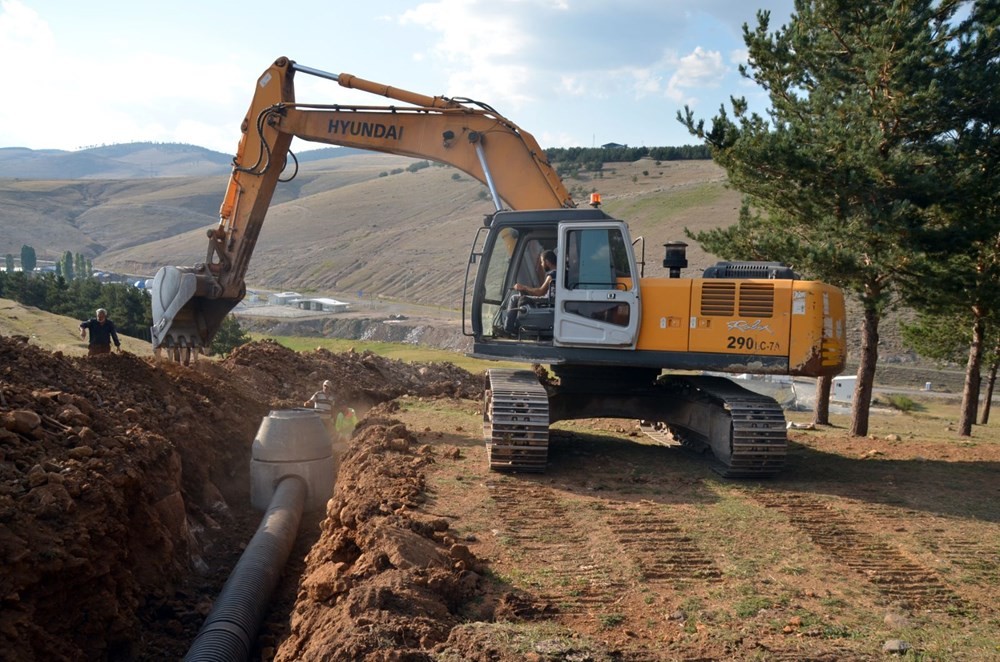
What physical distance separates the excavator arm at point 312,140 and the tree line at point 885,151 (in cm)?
425

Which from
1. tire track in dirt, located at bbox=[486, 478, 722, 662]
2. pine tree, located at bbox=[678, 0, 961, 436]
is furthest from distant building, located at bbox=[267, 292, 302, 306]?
tire track in dirt, located at bbox=[486, 478, 722, 662]

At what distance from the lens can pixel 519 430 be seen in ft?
32.0

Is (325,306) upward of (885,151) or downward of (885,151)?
downward

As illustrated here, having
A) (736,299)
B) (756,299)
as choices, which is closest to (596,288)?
(736,299)

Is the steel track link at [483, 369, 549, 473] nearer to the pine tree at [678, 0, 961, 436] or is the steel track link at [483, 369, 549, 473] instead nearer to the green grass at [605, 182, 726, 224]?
the pine tree at [678, 0, 961, 436]

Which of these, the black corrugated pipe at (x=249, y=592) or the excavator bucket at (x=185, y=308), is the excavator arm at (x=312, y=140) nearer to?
the excavator bucket at (x=185, y=308)

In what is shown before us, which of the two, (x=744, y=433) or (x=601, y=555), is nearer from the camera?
(x=601, y=555)

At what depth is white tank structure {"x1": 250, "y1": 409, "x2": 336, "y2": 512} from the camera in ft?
34.6

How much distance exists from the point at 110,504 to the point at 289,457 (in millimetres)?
3384

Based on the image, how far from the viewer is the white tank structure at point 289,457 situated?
34.6ft

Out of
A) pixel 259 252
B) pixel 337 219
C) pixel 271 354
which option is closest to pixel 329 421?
pixel 271 354

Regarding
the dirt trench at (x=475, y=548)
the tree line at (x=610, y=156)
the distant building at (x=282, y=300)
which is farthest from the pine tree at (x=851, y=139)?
the tree line at (x=610, y=156)

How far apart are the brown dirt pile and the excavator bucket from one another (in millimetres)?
1060

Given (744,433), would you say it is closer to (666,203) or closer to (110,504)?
(110,504)
